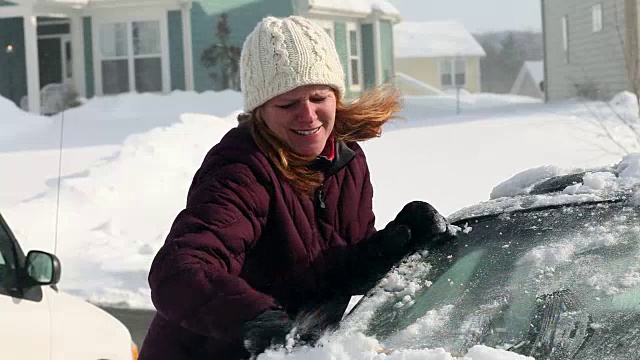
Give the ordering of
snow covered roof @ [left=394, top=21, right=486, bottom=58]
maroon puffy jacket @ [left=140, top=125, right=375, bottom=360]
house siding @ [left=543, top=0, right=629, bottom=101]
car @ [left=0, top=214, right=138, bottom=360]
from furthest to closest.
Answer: snow covered roof @ [left=394, top=21, right=486, bottom=58], house siding @ [left=543, top=0, right=629, bottom=101], car @ [left=0, top=214, right=138, bottom=360], maroon puffy jacket @ [left=140, top=125, right=375, bottom=360]

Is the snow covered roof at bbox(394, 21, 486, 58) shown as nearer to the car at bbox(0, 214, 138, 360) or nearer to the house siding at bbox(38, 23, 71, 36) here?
the house siding at bbox(38, 23, 71, 36)

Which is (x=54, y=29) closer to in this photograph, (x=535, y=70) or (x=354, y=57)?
(x=354, y=57)

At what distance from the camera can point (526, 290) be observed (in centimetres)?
240

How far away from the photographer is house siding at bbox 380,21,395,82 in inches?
1177

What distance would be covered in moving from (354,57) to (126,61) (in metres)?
7.66

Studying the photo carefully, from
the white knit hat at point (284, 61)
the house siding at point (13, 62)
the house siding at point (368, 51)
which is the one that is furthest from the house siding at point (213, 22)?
the white knit hat at point (284, 61)

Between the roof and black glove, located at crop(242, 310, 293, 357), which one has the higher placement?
the roof

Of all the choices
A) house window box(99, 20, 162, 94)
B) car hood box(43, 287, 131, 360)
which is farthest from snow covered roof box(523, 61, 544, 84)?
car hood box(43, 287, 131, 360)

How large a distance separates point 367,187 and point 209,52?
2016 cm

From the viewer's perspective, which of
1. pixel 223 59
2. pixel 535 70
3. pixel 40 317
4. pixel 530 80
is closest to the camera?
pixel 40 317

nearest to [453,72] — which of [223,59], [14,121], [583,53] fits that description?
[583,53]

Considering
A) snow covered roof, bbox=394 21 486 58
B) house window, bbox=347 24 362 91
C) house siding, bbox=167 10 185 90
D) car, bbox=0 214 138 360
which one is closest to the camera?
car, bbox=0 214 138 360

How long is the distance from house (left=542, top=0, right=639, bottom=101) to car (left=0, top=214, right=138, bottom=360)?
17.8 meters

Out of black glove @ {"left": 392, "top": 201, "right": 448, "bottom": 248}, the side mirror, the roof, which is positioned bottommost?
the side mirror
